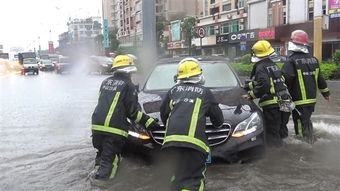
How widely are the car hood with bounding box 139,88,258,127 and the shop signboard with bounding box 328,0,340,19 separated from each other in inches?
1026

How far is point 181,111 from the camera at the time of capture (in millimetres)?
3740

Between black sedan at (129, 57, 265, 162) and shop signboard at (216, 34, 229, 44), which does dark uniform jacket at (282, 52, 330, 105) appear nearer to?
black sedan at (129, 57, 265, 162)

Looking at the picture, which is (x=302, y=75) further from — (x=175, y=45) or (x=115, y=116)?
(x=175, y=45)

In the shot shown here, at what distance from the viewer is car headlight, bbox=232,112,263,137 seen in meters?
4.61

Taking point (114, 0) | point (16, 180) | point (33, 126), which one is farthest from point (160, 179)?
point (114, 0)

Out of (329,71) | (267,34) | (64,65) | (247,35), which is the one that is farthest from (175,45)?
(329,71)

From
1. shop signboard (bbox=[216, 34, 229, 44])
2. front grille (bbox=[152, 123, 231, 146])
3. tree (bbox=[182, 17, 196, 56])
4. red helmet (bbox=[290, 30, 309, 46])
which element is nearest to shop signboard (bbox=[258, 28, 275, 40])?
shop signboard (bbox=[216, 34, 229, 44])

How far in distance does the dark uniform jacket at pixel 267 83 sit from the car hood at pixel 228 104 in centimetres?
23

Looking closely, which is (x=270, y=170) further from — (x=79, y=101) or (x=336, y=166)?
(x=79, y=101)

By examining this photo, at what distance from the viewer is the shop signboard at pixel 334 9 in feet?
95.1

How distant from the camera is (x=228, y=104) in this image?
5094mm

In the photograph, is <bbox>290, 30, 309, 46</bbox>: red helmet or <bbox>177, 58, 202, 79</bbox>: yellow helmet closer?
<bbox>177, 58, 202, 79</bbox>: yellow helmet

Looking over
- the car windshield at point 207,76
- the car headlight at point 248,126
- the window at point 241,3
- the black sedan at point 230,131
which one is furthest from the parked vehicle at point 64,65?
the window at point 241,3

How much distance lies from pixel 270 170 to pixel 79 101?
32.1 ft
